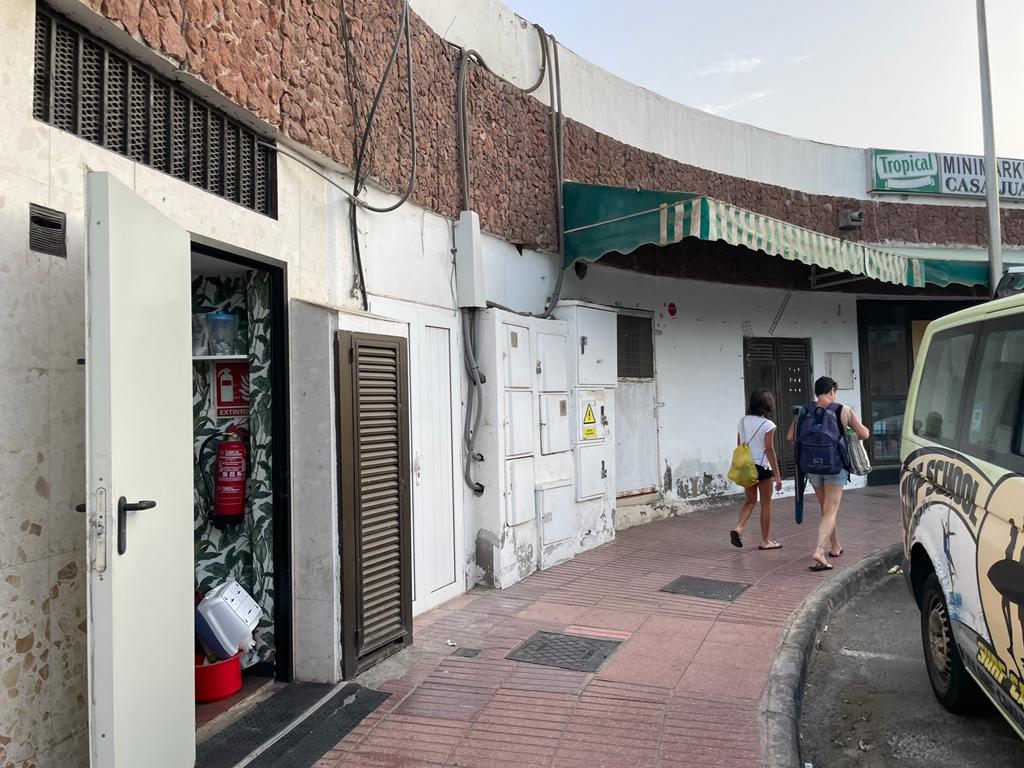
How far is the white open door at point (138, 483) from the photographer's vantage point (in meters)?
2.79

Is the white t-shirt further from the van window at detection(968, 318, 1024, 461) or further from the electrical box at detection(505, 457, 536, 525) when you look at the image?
the van window at detection(968, 318, 1024, 461)

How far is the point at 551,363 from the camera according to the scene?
7613 mm

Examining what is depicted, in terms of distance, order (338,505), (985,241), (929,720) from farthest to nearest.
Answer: (985,241) → (338,505) → (929,720)

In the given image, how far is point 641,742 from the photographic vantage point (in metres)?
3.91

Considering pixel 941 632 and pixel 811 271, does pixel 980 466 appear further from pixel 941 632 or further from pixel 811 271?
pixel 811 271

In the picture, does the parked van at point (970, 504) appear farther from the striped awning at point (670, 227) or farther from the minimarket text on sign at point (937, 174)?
the minimarket text on sign at point (937, 174)

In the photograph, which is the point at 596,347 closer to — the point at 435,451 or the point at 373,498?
the point at 435,451

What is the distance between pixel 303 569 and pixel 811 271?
944cm

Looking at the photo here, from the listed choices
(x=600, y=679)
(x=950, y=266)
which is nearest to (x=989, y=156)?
(x=950, y=266)

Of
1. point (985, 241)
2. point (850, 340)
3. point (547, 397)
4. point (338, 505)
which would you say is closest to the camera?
point (338, 505)

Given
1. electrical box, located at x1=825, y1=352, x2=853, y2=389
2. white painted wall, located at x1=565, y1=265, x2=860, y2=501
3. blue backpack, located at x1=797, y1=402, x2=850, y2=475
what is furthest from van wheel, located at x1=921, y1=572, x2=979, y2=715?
electrical box, located at x1=825, y1=352, x2=853, y2=389

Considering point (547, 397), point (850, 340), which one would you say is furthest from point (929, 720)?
point (850, 340)

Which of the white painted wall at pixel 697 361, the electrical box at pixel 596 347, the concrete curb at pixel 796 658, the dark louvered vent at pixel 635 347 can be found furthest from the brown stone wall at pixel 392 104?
the concrete curb at pixel 796 658

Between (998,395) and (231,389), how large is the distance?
416cm
